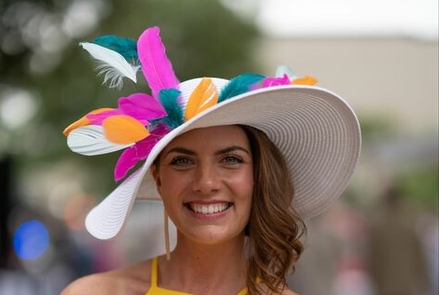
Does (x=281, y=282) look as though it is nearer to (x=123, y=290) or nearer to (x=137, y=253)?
(x=123, y=290)

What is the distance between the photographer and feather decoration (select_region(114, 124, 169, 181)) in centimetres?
355

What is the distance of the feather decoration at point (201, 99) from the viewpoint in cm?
333

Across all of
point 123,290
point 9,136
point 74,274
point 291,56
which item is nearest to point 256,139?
point 123,290

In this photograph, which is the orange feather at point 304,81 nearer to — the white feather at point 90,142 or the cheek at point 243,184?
the cheek at point 243,184

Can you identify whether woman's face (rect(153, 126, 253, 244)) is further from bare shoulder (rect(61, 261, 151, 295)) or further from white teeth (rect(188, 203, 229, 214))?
bare shoulder (rect(61, 261, 151, 295))

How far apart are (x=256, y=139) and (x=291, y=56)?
178 feet

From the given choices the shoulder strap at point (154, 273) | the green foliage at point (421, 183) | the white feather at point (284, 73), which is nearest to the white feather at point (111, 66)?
the white feather at point (284, 73)

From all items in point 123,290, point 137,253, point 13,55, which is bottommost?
point 137,253

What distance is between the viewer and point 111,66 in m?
3.52

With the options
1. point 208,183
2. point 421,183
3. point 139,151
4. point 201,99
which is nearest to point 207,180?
point 208,183

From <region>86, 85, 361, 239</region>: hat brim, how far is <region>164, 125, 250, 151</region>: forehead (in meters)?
0.05

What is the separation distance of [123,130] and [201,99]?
307mm

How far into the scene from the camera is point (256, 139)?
11.7ft

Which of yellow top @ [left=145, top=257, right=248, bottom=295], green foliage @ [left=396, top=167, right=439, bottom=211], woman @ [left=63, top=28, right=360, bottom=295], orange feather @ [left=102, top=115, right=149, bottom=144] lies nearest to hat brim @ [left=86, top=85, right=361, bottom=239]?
woman @ [left=63, top=28, right=360, bottom=295]
